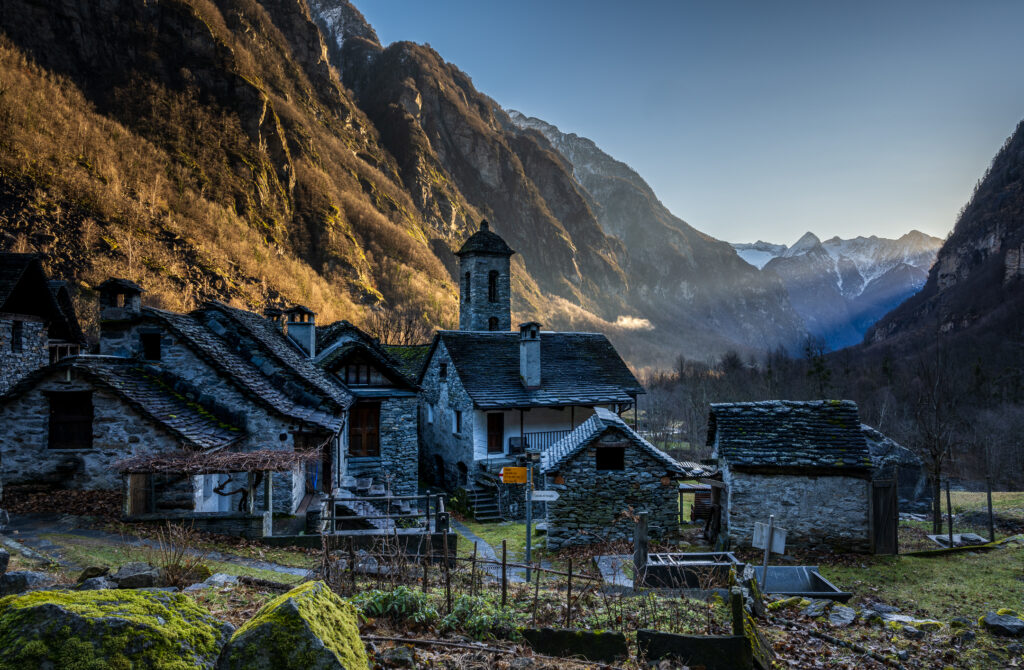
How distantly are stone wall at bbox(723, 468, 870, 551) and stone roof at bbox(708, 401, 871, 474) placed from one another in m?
0.46

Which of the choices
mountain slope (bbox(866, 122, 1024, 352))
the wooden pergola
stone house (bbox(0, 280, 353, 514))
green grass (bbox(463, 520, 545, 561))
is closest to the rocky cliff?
stone house (bbox(0, 280, 353, 514))

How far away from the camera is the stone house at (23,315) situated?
66.2ft

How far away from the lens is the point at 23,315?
2116 cm

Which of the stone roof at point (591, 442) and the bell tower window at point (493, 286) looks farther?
the bell tower window at point (493, 286)

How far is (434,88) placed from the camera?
188625 millimetres

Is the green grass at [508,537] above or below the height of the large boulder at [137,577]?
below

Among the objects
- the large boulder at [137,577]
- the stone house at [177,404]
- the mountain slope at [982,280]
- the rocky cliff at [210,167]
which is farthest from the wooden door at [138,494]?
the mountain slope at [982,280]

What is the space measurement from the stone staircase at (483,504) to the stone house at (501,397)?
1.8 inches

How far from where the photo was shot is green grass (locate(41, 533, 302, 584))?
10102mm

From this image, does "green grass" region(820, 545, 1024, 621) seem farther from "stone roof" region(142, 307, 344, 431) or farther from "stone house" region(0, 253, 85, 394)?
"stone house" region(0, 253, 85, 394)

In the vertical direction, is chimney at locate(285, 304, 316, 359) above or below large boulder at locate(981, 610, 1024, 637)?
above

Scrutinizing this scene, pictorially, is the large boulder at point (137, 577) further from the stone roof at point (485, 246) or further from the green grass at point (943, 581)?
the stone roof at point (485, 246)

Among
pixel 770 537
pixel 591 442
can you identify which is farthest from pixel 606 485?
pixel 770 537

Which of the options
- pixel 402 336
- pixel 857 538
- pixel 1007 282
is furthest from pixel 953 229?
pixel 857 538
